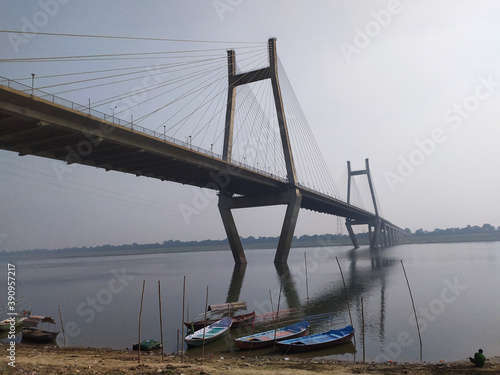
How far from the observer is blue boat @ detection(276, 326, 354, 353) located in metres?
16.1

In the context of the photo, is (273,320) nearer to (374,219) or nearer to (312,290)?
(312,290)

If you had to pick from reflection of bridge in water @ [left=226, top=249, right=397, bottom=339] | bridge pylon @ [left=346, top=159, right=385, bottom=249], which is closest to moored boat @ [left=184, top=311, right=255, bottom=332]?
reflection of bridge in water @ [left=226, top=249, right=397, bottom=339]

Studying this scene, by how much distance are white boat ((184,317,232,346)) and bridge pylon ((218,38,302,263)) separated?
1269 inches

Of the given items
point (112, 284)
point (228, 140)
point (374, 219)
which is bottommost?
point (112, 284)

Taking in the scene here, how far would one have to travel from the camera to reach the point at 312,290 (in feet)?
111

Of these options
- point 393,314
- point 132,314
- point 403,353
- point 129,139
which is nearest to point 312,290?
point 393,314

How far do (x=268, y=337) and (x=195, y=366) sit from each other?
527 cm

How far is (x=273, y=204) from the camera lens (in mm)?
57156

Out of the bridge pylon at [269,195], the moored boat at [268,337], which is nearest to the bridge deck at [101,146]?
the bridge pylon at [269,195]

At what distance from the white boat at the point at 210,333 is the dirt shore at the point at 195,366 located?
6.85ft

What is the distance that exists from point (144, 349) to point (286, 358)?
6.20 m

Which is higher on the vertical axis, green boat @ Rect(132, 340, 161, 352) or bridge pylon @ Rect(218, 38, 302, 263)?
bridge pylon @ Rect(218, 38, 302, 263)

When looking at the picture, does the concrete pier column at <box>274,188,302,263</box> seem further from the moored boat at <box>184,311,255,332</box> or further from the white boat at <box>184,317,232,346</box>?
the white boat at <box>184,317,232,346</box>

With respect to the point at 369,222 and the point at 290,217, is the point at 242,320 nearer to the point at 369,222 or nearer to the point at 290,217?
the point at 290,217
